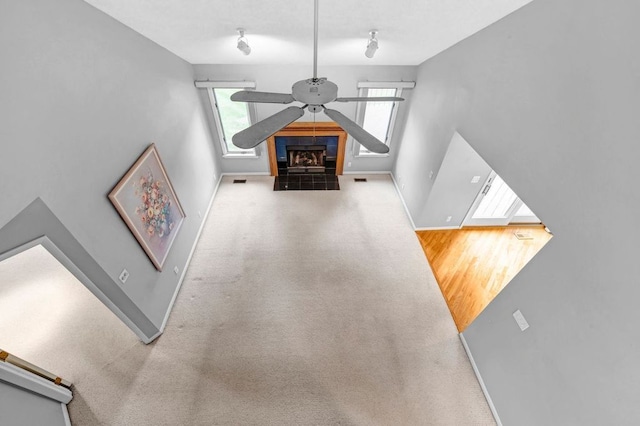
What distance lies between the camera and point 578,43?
1899 millimetres

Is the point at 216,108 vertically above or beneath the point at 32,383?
above

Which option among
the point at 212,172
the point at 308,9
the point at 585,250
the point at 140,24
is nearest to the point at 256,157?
the point at 212,172

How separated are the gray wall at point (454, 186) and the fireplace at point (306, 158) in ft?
7.97

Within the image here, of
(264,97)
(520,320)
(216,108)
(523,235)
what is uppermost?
(216,108)

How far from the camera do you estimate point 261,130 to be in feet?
5.11

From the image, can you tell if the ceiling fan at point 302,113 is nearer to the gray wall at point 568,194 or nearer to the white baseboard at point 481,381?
the gray wall at point 568,194

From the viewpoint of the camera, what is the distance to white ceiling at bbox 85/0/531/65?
223 centimetres

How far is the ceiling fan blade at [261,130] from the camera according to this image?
59.4 inches

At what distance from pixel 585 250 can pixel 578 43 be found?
1.48 meters

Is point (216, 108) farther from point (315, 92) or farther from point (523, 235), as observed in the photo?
point (523, 235)

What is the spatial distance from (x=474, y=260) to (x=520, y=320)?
210 centimetres

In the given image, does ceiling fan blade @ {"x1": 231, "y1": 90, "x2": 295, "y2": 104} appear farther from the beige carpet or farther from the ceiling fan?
the beige carpet

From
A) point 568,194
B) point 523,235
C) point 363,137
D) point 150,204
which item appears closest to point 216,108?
point 150,204

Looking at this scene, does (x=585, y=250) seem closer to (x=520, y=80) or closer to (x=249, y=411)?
(x=520, y=80)
